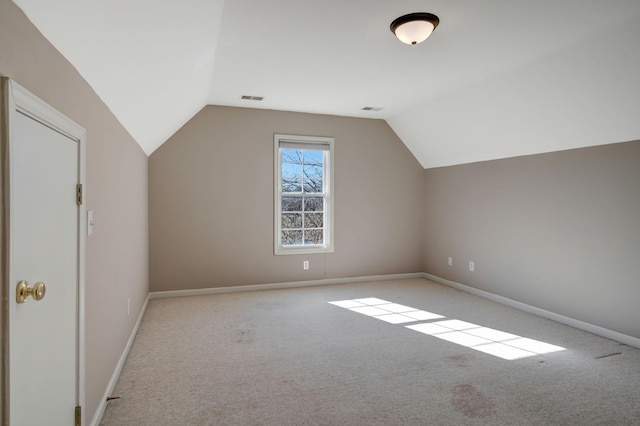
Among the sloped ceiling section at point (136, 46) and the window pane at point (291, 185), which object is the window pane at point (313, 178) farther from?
the sloped ceiling section at point (136, 46)

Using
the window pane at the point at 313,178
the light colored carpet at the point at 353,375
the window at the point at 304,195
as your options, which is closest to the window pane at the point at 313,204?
the window at the point at 304,195

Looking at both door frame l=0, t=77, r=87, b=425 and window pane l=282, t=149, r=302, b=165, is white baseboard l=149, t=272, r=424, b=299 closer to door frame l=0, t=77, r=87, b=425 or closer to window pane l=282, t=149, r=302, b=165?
window pane l=282, t=149, r=302, b=165

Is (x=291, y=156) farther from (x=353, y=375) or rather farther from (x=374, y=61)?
(x=353, y=375)

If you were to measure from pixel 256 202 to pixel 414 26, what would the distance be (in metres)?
3.17

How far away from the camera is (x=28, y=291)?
1270 millimetres

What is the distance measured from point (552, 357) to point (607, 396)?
1.94ft

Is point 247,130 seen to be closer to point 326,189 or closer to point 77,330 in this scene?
point 326,189

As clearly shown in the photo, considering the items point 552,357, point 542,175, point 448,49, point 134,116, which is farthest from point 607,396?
point 134,116

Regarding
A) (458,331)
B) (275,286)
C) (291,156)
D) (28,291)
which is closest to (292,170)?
(291,156)

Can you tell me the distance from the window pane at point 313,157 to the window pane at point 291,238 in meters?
1.05

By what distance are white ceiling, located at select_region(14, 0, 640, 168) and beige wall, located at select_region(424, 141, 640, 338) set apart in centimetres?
26

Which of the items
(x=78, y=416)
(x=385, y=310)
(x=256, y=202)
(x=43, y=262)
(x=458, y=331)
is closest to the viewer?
(x=43, y=262)

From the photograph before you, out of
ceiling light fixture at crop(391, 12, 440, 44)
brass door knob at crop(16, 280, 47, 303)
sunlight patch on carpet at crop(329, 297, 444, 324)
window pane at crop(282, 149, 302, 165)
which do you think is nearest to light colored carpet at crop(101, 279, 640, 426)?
sunlight patch on carpet at crop(329, 297, 444, 324)

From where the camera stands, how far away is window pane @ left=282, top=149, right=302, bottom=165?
17.5 ft
